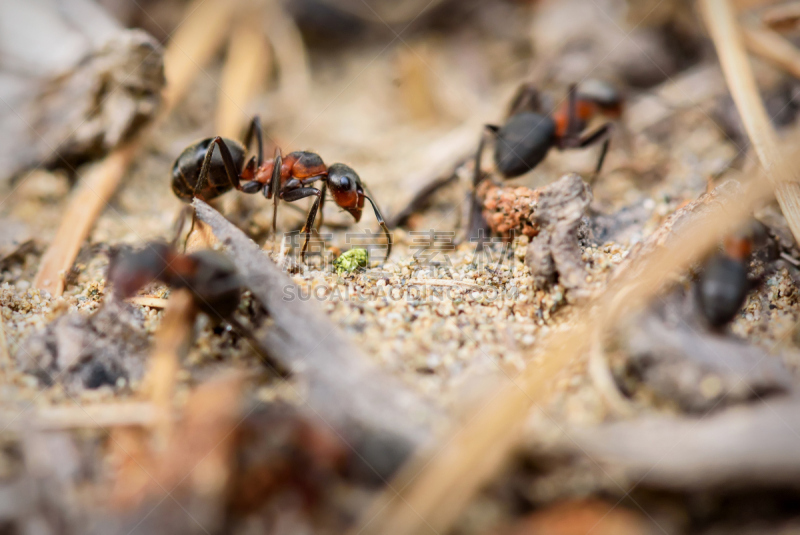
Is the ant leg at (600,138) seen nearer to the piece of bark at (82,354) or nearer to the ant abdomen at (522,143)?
the ant abdomen at (522,143)

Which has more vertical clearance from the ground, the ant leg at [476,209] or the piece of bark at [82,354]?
the ant leg at [476,209]

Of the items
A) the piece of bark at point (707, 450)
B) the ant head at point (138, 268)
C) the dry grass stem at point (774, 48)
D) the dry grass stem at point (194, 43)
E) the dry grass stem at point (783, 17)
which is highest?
the dry grass stem at point (194, 43)

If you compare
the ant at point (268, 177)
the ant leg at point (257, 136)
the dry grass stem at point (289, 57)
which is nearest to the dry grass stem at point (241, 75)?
the dry grass stem at point (289, 57)

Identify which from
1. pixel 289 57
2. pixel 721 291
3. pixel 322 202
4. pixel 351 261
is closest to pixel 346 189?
pixel 322 202

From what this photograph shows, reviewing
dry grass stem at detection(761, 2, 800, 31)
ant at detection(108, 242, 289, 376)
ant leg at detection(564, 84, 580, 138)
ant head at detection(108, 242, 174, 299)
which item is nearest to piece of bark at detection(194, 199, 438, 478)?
ant at detection(108, 242, 289, 376)

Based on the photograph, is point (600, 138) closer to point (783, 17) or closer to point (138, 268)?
point (783, 17)

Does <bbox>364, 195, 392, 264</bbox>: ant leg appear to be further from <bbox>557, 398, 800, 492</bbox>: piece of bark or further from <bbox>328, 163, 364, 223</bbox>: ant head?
<bbox>557, 398, 800, 492</bbox>: piece of bark

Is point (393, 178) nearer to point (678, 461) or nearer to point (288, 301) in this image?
point (288, 301)
